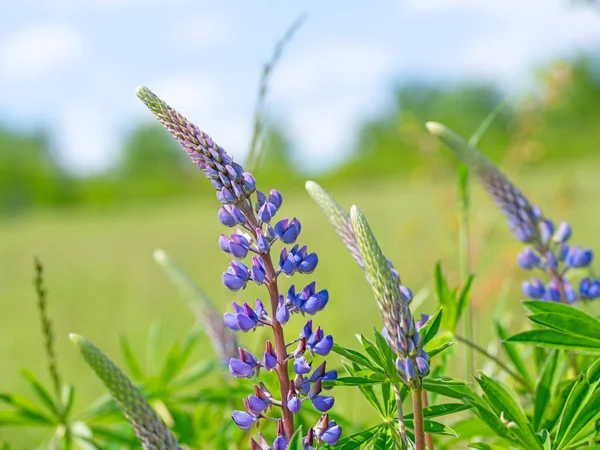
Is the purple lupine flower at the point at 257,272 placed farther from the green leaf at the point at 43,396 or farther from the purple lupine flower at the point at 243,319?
the green leaf at the point at 43,396

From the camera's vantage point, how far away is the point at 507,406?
0.61 meters

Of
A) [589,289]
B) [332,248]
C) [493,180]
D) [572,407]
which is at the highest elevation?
[332,248]

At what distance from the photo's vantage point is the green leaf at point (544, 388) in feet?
2.32

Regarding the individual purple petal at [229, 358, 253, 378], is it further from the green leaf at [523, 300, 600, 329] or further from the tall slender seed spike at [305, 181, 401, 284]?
the green leaf at [523, 300, 600, 329]

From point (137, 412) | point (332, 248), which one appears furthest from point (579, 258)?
point (332, 248)

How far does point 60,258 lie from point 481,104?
33.2m

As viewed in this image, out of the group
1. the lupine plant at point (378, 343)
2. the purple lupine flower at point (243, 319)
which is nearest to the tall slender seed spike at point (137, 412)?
the lupine plant at point (378, 343)

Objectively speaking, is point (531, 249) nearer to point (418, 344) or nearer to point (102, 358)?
point (418, 344)

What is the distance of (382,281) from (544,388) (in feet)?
1.02

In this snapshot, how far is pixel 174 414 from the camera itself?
1.03 metres

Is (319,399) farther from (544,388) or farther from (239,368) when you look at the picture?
(544,388)

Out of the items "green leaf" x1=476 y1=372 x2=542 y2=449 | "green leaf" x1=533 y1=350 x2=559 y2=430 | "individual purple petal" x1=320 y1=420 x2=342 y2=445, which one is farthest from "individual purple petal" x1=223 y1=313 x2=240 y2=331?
"green leaf" x1=533 y1=350 x2=559 y2=430

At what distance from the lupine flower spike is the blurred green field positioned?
0.48 metres

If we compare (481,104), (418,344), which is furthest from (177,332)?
(481,104)
